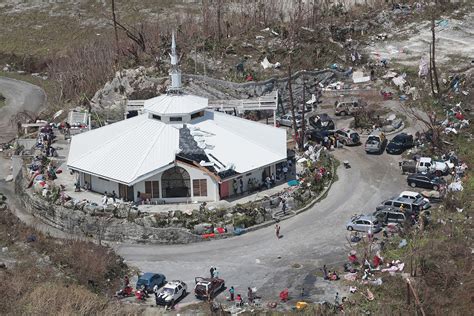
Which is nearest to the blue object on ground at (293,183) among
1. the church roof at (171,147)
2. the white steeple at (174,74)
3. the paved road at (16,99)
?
the church roof at (171,147)

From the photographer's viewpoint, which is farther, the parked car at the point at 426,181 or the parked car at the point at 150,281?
the parked car at the point at 426,181

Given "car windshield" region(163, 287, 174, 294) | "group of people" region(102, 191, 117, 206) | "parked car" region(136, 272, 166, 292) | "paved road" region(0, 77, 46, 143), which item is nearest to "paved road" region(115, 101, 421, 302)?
"car windshield" region(163, 287, 174, 294)

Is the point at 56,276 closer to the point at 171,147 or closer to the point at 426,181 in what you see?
the point at 171,147

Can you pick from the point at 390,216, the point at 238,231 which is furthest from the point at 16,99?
the point at 390,216

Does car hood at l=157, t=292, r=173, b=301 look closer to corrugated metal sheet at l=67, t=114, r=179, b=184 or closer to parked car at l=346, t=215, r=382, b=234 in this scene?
corrugated metal sheet at l=67, t=114, r=179, b=184

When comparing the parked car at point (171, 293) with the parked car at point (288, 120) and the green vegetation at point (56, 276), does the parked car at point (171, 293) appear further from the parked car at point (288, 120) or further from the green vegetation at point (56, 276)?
the parked car at point (288, 120)
